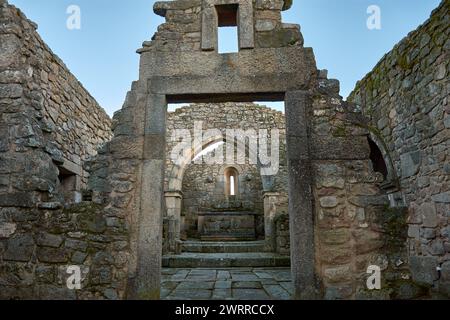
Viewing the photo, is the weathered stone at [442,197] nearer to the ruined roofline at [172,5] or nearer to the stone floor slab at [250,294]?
the stone floor slab at [250,294]

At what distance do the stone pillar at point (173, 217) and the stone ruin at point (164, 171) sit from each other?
407 cm

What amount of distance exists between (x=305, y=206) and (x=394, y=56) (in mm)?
3727

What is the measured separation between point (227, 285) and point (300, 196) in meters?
1.90

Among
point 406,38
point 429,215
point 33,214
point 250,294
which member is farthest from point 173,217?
point 406,38

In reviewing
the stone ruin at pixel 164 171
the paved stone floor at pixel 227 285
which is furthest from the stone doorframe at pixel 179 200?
the stone ruin at pixel 164 171

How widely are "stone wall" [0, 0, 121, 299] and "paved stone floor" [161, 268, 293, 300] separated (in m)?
0.94

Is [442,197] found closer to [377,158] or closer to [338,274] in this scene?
[338,274]

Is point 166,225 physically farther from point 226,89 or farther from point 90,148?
point 226,89

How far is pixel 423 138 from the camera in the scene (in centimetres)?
430

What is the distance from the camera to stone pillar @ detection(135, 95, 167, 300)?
301 centimetres
